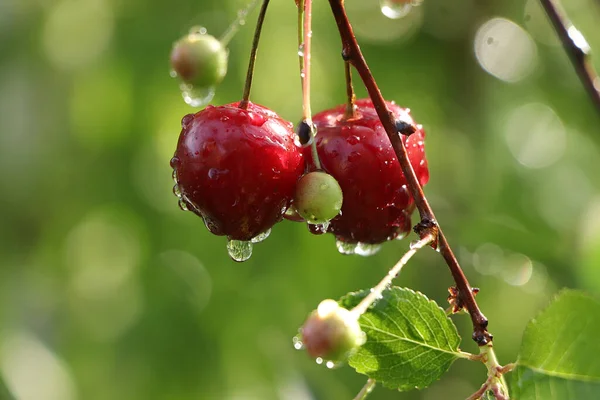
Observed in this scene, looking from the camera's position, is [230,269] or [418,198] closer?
[418,198]

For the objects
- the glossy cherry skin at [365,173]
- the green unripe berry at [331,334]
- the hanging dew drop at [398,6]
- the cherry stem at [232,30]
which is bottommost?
the green unripe berry at [331,334]

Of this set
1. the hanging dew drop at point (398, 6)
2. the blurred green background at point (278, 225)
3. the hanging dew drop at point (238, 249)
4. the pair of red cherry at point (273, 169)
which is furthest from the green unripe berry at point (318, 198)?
the blurred green background at point (278, 225)

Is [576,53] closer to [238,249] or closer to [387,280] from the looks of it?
[387,280]

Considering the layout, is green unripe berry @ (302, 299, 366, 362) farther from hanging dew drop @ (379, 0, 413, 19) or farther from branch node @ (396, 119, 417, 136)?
hanging dew drop @ (379, 0, 413, 19)

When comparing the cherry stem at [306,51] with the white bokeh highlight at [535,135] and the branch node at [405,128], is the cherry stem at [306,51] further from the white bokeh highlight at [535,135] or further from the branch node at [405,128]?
the white bokeh highlight at [535,135]

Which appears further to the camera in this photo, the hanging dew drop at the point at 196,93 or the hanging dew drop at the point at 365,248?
the hanging dew drop at the point at 365,248

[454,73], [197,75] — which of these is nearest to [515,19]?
[454,73]

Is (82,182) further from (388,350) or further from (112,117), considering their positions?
(388,350)
